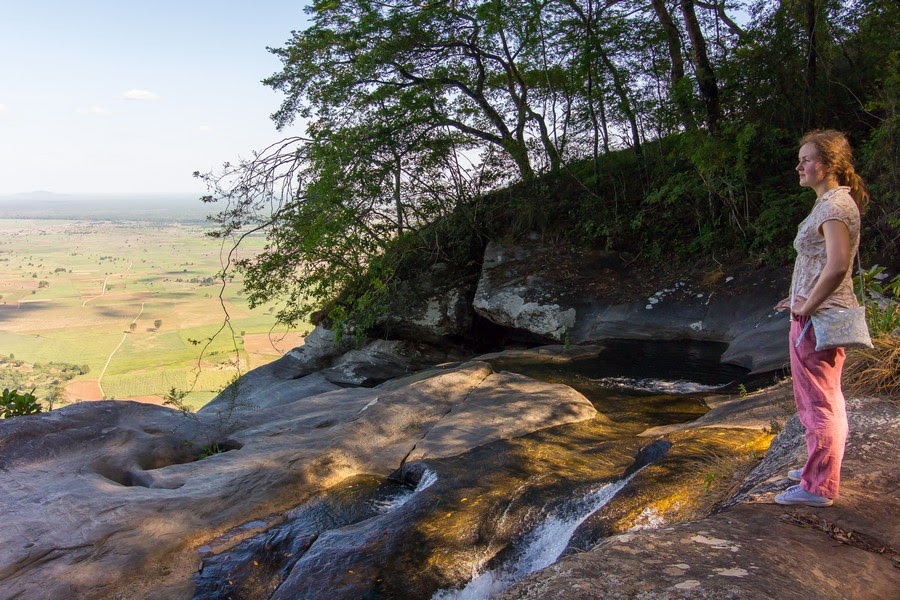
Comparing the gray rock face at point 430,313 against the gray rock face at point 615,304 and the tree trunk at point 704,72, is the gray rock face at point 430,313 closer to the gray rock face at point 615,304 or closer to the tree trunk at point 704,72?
the gray rock face at point 615,304

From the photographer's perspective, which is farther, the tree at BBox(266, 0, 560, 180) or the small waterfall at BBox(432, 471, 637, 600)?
the tree at BBox(266, 0, 560, 180)

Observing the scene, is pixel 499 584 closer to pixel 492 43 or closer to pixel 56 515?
pixel 56 515

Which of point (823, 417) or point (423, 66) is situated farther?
point (423, 66)

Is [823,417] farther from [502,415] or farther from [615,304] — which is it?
[615,304]

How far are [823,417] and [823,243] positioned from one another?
87 cm

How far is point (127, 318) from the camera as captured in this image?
1388 inches

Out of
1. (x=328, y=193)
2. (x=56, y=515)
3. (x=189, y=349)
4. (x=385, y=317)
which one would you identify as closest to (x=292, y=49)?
(x=328, y=193)

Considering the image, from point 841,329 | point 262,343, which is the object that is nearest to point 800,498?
point 841,329

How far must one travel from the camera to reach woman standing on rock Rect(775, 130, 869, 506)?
282cm

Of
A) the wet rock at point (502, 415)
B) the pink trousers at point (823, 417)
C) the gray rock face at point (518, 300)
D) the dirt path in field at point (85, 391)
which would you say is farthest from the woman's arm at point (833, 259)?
the dirt path in field at point (85, 391)

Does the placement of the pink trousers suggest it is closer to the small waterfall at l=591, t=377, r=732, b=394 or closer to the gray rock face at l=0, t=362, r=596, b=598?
the gray rock face at l=0, t=362, r=596, b=598

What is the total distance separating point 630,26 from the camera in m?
11.7

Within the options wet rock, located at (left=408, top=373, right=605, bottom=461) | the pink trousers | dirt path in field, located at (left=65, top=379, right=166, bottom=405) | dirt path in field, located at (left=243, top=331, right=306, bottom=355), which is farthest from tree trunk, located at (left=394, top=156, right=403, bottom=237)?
dirt path in field, located at (left=65, top=379, right=166, bottom=405)

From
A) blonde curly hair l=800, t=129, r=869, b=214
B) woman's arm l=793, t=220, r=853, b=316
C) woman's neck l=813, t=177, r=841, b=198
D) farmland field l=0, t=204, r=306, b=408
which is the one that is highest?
blonde curly hair l=800, t=129, r=869, b=214
